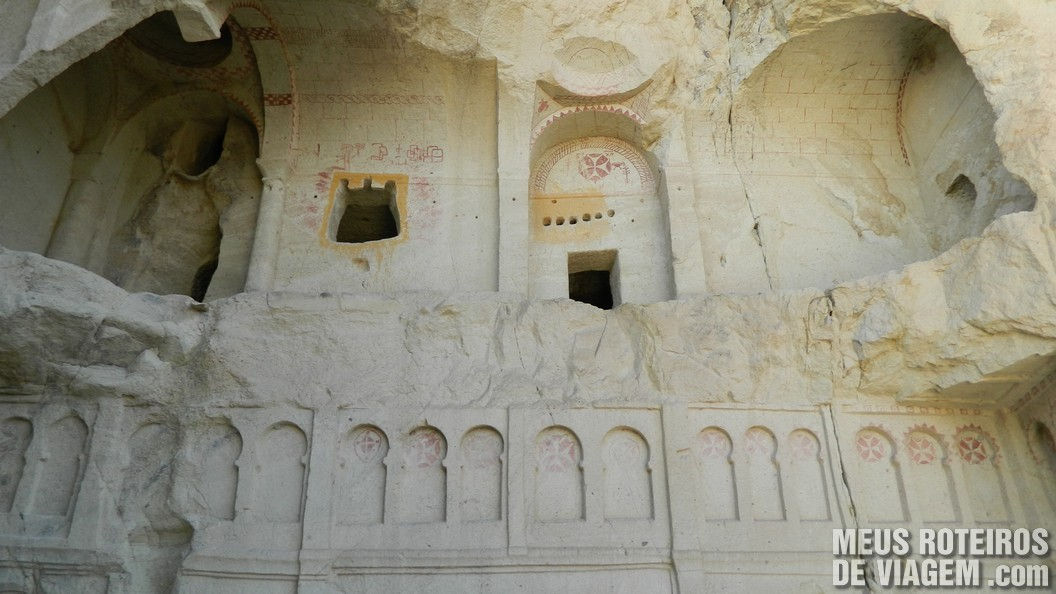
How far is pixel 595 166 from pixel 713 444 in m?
3.50

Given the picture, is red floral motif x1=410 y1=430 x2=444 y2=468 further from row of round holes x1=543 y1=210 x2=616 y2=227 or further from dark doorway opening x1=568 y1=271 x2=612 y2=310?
dark doorway opening x1=568 y1=271 x2=612 y2=310

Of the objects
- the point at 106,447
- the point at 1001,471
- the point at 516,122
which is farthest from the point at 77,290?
the point at 1001,471

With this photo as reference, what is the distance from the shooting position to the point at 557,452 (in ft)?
21.7

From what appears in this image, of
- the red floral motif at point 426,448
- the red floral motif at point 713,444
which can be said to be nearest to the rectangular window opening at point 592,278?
the red floral motif at point 713,444

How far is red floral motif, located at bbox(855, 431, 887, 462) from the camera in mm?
6793

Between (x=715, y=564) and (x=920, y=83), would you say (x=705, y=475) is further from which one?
(x=920, y=83)

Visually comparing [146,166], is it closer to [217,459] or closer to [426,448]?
[217,459]

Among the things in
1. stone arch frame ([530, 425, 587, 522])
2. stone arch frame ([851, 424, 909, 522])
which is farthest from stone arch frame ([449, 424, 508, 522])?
stone arch frame ([851, 424, 909, 522])

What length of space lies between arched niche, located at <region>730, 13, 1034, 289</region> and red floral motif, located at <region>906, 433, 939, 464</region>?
5.82 ft

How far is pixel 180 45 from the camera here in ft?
28.4

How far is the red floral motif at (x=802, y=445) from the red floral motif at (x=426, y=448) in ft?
10.1

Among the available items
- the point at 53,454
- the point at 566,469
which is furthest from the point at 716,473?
the point at 53,454

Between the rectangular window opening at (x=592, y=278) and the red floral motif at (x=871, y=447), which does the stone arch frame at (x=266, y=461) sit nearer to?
the rectangular window opening at (x=592, y=278)

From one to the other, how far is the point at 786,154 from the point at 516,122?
3.06 meters
